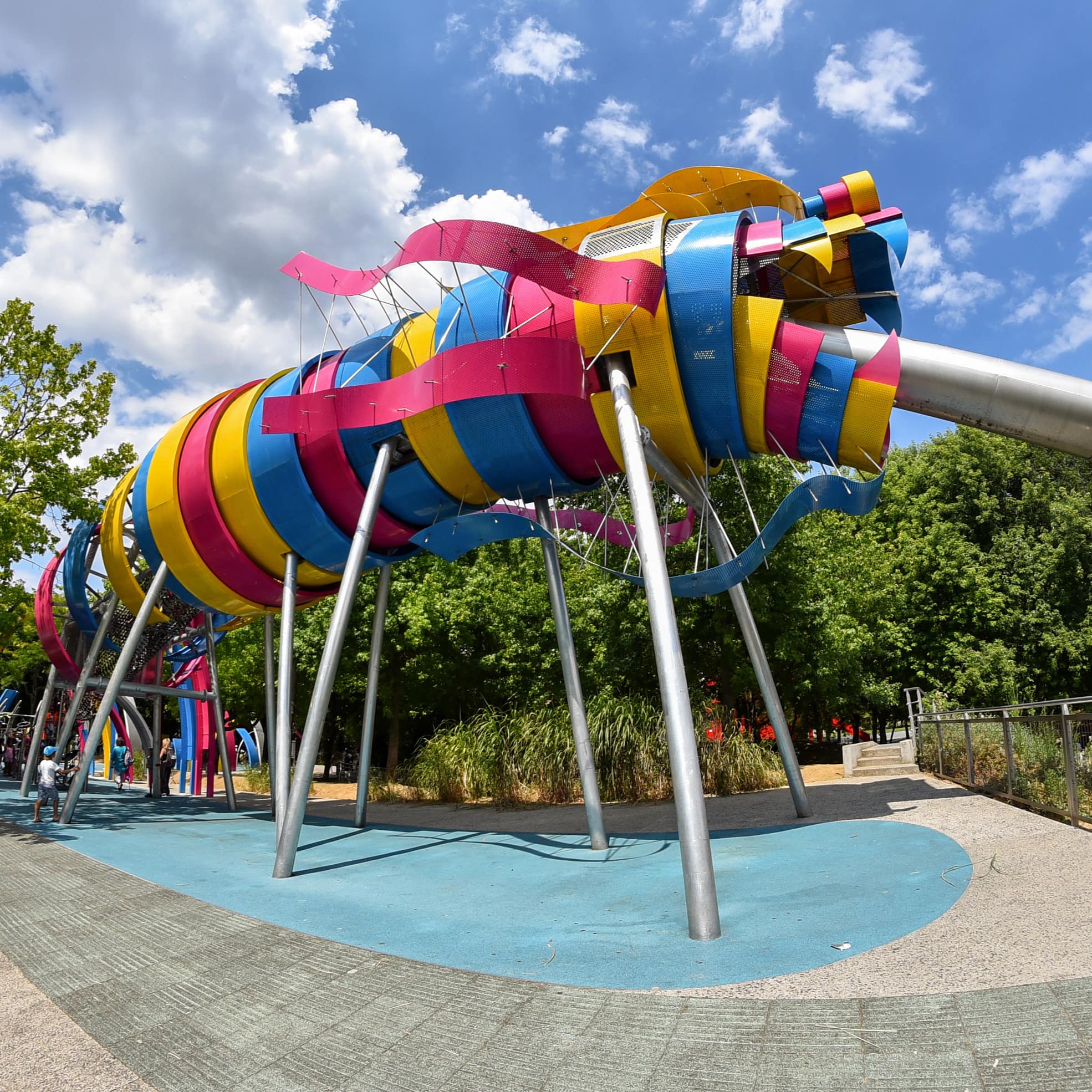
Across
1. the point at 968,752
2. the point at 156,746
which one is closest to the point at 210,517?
the point at 156,746

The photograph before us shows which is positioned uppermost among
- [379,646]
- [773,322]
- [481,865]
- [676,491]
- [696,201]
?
[696,201]

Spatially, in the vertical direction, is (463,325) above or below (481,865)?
above

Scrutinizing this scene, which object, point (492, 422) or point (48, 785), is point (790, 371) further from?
point (48, 785)

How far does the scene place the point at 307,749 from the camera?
789 cm

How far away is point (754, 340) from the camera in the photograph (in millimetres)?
7098

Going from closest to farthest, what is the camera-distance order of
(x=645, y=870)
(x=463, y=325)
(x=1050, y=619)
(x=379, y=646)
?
(x=645, y=870)
(x=463, y=325)
(x=379, y=646)
(x=1050, y=619)

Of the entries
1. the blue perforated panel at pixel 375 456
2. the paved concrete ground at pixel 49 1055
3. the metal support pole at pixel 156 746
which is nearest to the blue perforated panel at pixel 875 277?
the blue perforated panel at pixel 375 456

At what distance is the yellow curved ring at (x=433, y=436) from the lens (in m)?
8.71

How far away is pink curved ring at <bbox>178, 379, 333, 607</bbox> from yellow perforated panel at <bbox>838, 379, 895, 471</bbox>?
25.6 ft

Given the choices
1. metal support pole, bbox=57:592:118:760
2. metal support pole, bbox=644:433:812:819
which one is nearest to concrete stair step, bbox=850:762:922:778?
metal support pole, bbox=644:433:812:819

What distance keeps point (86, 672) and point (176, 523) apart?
448cm

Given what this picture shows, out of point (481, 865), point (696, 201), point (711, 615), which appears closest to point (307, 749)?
point (481, 865)

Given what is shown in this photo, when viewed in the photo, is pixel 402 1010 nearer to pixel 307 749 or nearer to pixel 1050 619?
pixel 307 749

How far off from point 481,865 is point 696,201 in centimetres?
708
